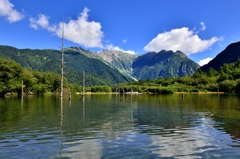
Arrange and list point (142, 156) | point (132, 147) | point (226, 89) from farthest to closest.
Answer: point (226, 89) < point (132, 147) < point (142, 156)

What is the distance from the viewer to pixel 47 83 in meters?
154

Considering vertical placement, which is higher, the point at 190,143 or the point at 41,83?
the point at 41,83

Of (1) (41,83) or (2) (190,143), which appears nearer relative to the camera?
(2) (190,143)

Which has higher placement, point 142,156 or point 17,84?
point 17,84

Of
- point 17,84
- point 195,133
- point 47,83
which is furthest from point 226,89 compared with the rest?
point 195,133

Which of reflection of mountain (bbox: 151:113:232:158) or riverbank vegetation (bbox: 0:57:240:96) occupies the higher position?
riverbank vegetation (bbox: 0:57:240:96)

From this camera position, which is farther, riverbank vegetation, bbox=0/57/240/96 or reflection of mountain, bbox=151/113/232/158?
riverbank vegetation, bbox=0/57/240/96

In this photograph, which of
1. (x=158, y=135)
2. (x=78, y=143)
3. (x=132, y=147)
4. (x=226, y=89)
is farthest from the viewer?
(x=226, y=89)

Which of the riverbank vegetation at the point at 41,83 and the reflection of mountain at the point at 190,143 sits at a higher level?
the riverbank vegetation at the point at 41,83

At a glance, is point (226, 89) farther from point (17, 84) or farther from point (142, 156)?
point (142, 156)

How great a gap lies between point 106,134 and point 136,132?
8.37 feet

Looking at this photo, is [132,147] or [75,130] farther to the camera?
[75,130]

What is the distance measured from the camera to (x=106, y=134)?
18.1m

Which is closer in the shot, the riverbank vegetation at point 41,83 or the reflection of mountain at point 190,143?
the reflection of mountain at point 190,143
